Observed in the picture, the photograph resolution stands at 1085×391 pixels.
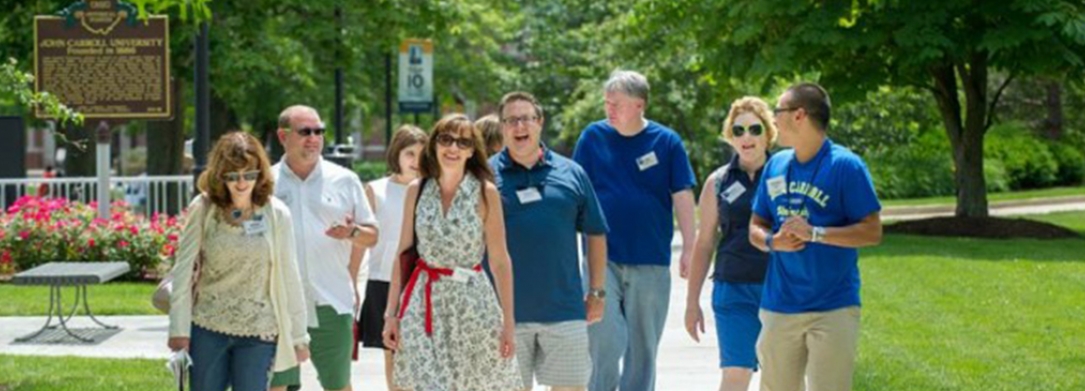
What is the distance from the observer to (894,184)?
49625 mm

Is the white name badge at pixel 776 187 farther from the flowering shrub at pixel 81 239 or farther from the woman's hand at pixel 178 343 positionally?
the flowering shrub at pixel 81 239

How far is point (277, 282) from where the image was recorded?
8750mm

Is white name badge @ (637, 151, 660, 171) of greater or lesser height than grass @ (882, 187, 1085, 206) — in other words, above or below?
above

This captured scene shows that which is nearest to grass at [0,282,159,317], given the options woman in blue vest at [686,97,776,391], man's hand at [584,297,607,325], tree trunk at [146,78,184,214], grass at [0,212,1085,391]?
grass at [0,212,1085,391]

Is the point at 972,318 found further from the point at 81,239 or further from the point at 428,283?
the point at 81,239

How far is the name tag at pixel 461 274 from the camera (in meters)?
8.41

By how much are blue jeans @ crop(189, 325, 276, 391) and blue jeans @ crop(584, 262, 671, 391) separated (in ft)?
6.78

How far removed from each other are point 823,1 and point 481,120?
19.7 m

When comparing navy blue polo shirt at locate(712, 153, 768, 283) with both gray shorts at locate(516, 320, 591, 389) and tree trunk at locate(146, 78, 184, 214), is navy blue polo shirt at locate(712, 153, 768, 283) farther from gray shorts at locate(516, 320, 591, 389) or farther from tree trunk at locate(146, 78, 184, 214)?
tree trunk at locate(146, 78, 184, 214)

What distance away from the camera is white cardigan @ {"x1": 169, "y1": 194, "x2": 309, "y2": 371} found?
336 inches

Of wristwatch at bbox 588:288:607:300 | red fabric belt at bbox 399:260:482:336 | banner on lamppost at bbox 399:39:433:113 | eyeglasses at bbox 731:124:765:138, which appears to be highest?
banner on lamppost at bbox 399:39:433:113

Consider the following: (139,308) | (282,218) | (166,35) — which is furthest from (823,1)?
(282,218)

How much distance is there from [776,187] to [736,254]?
5.63ft

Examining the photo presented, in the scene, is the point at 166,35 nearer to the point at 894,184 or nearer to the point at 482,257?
the point at 482,257
